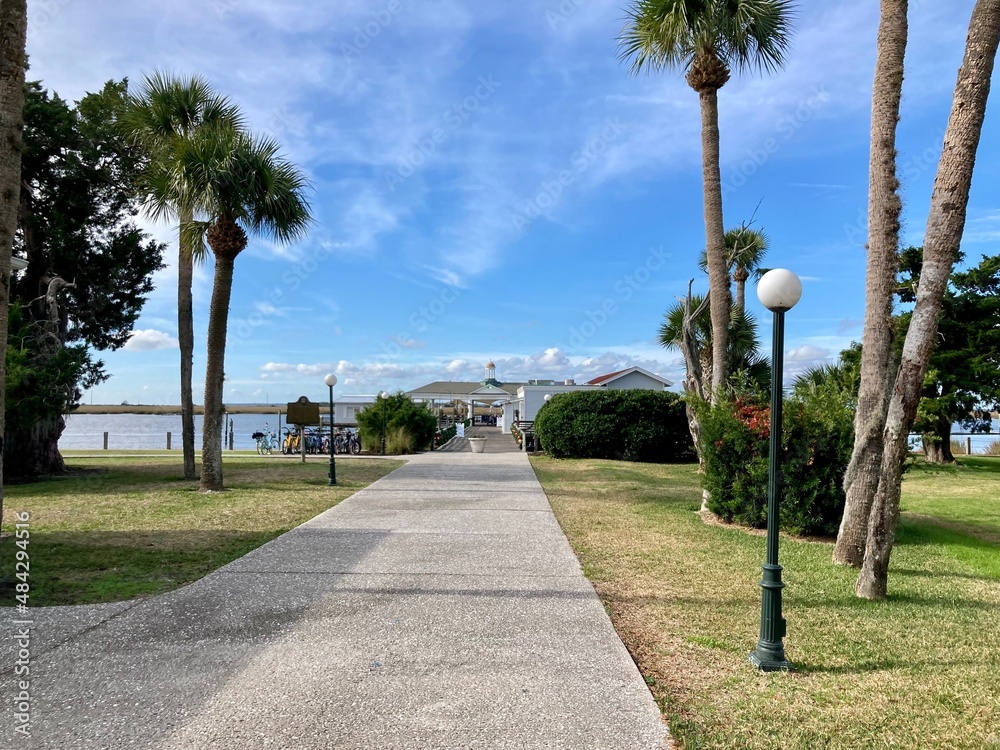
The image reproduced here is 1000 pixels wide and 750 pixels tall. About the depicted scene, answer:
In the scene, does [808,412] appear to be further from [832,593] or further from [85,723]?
[85,723]

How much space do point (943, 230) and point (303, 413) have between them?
767 inches

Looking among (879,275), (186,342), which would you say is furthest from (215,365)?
(879,275)

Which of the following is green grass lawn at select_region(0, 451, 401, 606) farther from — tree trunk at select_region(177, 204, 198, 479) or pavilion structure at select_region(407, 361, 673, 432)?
pavilion structure at select_region(407, 361, 673, 432)

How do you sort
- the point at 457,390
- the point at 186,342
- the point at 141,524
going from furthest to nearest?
the point at 457,390 → the point at 186,342 → the point at 141,524

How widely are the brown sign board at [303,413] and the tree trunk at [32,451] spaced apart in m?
7.07

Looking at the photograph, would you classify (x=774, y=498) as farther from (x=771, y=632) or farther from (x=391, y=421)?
(x=391, y=421)

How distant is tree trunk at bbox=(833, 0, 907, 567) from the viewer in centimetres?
709

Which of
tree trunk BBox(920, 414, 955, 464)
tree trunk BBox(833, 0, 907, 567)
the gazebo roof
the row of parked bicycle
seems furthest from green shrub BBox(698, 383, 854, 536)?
the gazebo roof

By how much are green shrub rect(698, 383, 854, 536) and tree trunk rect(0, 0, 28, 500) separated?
822 cm

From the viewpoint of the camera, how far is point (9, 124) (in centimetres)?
586

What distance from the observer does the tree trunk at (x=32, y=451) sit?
15219 millimetres

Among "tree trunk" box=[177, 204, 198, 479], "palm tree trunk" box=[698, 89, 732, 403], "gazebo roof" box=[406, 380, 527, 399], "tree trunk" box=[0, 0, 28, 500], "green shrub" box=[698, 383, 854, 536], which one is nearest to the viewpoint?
"tree trunk" box=[0, 0, 28, 500]

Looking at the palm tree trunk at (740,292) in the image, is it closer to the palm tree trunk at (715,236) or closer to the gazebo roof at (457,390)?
the palm tree trunk at (715,236)

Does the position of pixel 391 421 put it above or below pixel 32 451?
above
